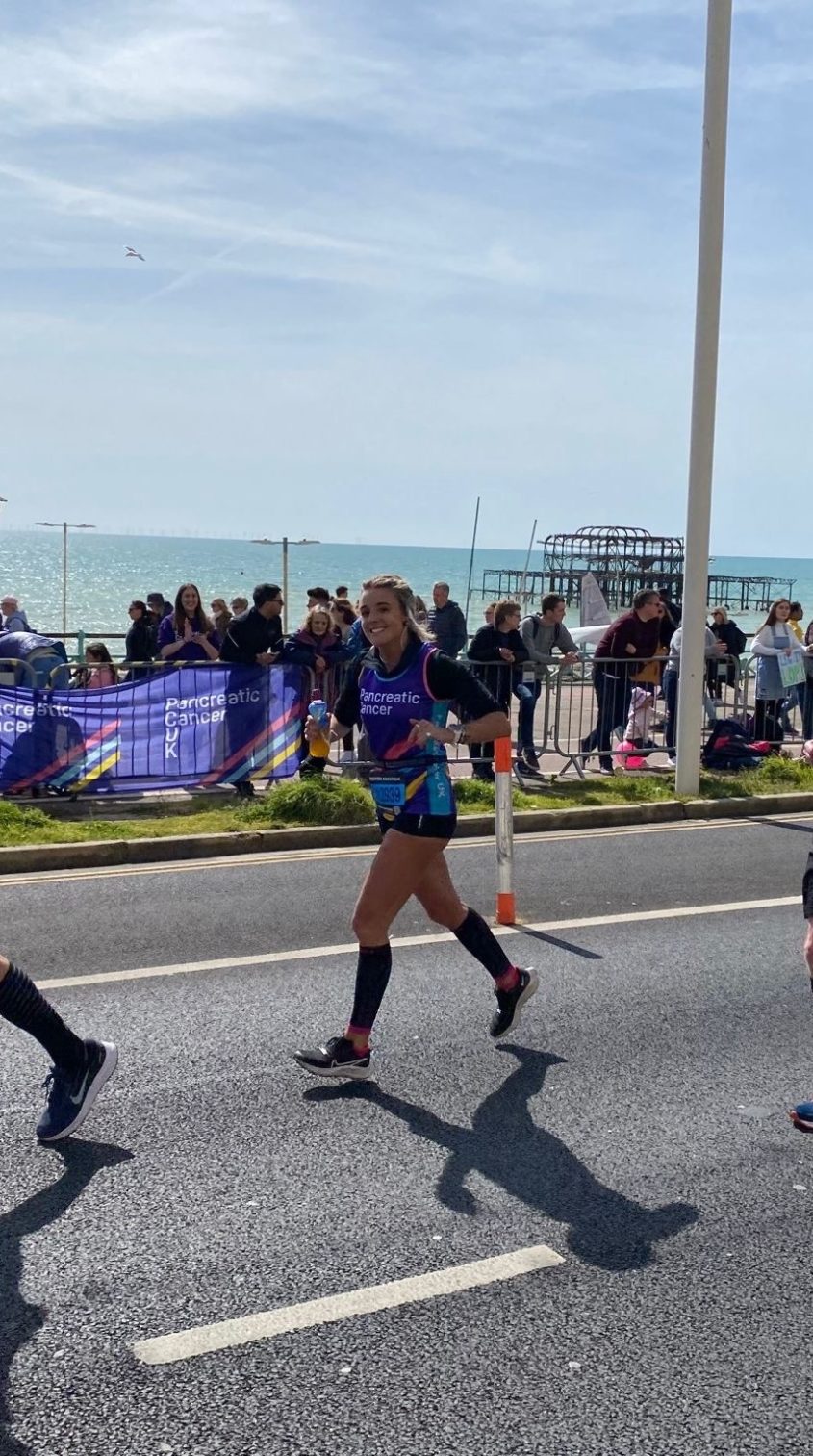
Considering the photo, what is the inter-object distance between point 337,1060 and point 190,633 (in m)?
10.3

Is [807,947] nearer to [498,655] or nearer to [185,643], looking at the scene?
[498,655]

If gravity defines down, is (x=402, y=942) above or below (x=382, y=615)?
below

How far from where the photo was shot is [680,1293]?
4027 mm

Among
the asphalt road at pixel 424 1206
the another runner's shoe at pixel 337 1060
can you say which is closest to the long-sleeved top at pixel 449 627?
the asphalt road at pixel 424 1206

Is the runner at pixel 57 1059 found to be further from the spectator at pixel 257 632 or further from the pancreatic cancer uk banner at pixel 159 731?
the spectator at pixel 257 632

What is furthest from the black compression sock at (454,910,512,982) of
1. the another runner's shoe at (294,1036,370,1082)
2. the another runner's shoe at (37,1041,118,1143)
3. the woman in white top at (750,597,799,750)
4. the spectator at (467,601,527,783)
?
the woman in white top at (750,597,799,750)

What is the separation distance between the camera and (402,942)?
7.85 m

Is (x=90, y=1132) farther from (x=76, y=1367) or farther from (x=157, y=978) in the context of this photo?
(x=157, y=978)

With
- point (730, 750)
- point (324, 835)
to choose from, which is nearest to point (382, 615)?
point (324, 835)

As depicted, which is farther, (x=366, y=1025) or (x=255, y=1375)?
(x=366, y=1025)

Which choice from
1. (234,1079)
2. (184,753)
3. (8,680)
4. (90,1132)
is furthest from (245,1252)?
(8,680)

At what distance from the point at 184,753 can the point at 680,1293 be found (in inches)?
343

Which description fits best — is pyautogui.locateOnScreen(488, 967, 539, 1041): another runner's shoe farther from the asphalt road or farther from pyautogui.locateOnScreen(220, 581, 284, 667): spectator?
pyautogui.locateOnScreen(220, 581, 284, 667): spectator

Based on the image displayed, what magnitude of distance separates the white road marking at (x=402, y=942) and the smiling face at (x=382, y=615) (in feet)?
7.96
